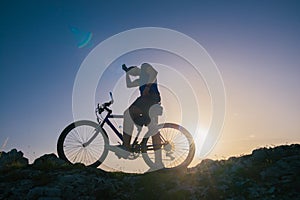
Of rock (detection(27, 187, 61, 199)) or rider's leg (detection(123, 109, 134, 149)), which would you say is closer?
rock (detection(27, 187, 61, 199))

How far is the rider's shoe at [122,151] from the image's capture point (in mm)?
9281

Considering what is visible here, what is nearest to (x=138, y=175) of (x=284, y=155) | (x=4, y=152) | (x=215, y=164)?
(x=215, y=164)

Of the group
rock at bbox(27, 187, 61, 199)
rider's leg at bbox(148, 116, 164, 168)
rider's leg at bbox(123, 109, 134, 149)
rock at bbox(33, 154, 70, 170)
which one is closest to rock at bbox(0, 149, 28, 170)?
rock at bbox(33, 154, 70, 170)

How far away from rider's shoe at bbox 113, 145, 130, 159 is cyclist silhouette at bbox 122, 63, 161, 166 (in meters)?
0.17

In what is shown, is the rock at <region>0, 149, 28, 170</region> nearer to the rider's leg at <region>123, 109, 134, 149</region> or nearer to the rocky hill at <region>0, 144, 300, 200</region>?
the rocky hill at <region>0, 144, 300, 200</region>

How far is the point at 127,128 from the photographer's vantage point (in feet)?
31.3

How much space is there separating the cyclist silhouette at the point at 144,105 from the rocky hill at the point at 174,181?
1.64 meters

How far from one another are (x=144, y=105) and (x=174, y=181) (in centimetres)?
314

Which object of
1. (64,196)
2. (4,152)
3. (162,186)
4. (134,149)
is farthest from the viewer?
(4,152)

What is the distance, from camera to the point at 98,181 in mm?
7375

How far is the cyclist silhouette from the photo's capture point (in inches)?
374

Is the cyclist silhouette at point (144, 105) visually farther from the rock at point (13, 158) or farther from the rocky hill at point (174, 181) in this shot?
the rock at point (13, 158)

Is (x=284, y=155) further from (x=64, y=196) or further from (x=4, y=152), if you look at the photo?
(x=4, y=152)

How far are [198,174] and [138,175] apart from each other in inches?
72.3
